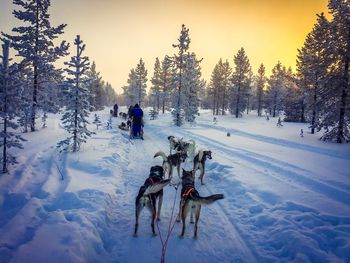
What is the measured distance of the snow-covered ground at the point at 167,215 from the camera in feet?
16.1

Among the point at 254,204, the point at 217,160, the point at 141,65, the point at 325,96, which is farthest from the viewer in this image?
the point at 141,65

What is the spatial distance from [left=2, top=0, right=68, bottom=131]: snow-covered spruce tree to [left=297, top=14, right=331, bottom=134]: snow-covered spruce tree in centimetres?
2316

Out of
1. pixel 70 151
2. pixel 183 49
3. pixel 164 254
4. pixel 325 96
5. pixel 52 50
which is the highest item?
pixel 183 49

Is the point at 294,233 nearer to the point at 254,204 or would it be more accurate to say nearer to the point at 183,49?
the point at 254,204

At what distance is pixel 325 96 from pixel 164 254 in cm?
2142

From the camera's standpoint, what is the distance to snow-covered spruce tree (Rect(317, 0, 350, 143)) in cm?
1955

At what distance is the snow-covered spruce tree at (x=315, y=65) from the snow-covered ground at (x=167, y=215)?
13702 millimetres

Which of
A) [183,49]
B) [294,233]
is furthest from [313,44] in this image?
[294,233]

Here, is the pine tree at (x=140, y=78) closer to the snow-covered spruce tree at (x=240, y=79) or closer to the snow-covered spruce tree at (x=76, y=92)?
the snow-covered spruce tree at (x=240, y=79)

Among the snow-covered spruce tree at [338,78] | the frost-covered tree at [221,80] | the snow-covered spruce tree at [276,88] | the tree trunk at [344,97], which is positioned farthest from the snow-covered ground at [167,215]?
the snow-covered spruce tree at [276,88]

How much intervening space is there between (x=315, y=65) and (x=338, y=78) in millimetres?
10713

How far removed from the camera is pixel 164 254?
16.5ft

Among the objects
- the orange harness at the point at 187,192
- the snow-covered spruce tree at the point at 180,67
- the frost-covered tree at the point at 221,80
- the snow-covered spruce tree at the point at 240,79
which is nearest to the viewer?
the orange harness at the point at 187,192

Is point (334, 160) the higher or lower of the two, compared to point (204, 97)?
lower
